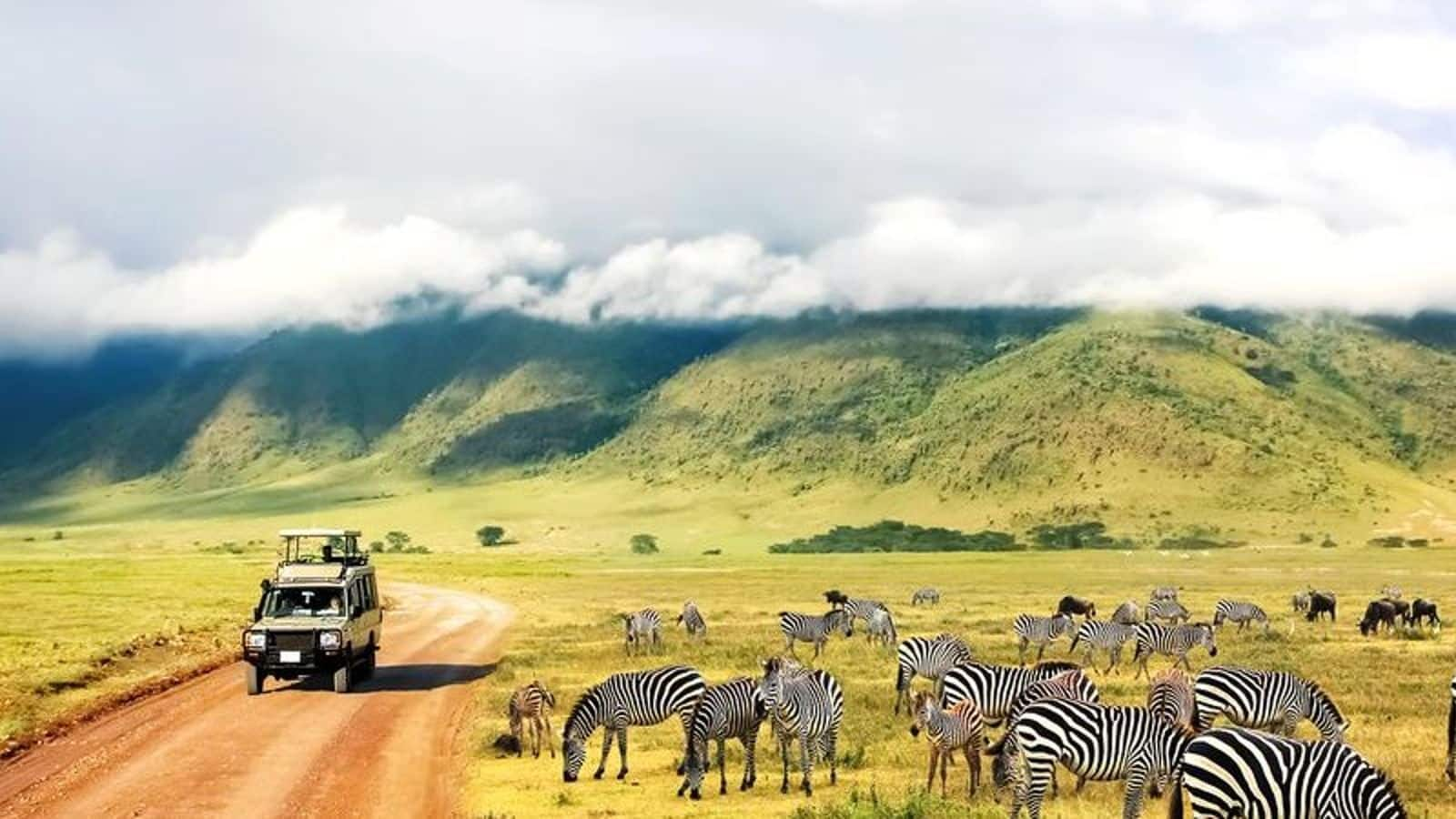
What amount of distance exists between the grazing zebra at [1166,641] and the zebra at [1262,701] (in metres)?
15.7

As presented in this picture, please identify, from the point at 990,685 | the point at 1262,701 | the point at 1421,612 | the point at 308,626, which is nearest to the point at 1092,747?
the point at 990,685

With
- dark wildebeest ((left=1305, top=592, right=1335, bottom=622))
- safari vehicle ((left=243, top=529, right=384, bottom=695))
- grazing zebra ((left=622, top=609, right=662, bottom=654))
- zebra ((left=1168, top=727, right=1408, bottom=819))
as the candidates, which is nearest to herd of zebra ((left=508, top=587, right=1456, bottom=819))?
zebra ((left=1168, top=727, right=1408, bottom=819))

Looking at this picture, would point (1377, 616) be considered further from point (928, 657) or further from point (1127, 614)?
point (928, 657)

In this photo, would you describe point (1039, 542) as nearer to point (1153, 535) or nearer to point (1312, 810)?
point (1153, 535)

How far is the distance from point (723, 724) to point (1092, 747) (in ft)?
22.5

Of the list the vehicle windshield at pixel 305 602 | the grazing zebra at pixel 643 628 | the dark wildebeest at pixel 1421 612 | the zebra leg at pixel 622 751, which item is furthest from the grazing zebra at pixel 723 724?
the dark wildebeest at pixel 1421 612

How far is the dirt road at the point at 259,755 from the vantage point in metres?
23.4

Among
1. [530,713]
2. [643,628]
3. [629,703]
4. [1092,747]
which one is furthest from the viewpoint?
[643,628]

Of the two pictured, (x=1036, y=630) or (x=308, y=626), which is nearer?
(x=308, y=626)

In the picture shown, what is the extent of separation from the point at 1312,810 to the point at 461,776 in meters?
15.9

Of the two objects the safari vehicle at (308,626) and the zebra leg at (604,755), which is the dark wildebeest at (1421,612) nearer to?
the safari vehicle at (308,626)

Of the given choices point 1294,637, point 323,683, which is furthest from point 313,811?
point 1294,637

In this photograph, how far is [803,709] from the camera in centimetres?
2450

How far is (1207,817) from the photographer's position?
1694cm
